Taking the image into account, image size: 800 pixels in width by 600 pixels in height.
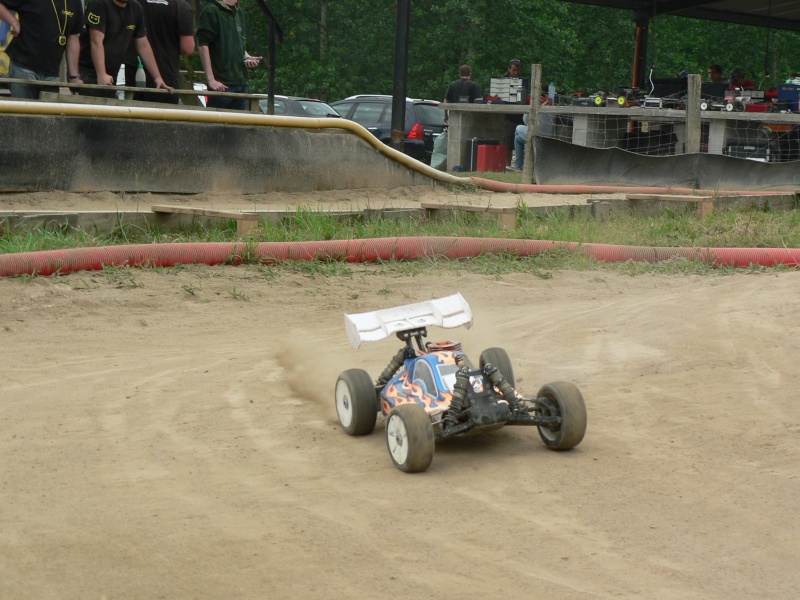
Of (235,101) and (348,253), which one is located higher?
(235,101)

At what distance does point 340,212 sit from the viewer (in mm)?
10680

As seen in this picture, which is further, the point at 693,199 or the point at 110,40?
the point at 693,199

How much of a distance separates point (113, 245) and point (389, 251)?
241 cm

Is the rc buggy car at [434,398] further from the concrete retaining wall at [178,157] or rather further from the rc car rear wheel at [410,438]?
the concrete retaining wall at [178,157]

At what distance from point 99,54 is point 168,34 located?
3.48 ft

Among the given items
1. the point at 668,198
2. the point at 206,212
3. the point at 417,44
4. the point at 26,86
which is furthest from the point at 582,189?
the point at 417,44

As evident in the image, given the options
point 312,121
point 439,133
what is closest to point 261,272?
point 312,121

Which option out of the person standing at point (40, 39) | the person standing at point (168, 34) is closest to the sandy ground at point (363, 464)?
the person standing at point (40, 39)

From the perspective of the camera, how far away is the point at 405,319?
5355mm

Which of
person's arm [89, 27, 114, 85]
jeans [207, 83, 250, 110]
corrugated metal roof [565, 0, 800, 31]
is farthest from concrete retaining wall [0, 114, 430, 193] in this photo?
corrugated metal roof [565, 0, 800, 31]

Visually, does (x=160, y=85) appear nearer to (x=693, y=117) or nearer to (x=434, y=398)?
(x=434, y=398)

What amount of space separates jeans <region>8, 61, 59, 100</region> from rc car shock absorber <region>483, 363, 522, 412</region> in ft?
24.4

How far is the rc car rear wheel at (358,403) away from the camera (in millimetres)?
5047

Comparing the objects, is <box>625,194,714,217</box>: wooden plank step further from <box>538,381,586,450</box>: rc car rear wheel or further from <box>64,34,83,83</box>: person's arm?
<box>538,381,586,450</box>: rc car rear wheel
